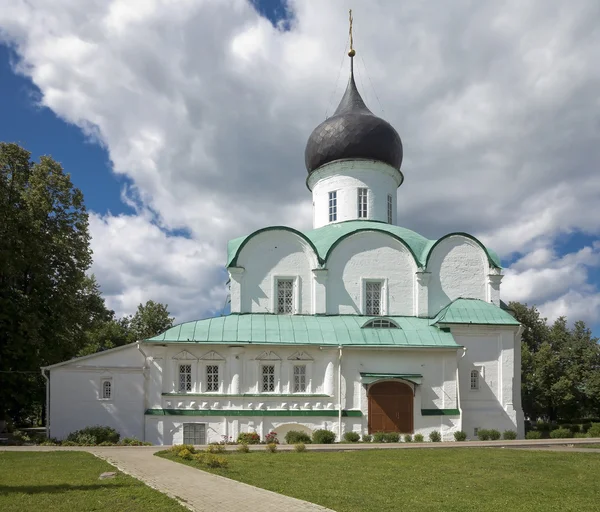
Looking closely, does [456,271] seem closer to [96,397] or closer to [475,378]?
[475,378]

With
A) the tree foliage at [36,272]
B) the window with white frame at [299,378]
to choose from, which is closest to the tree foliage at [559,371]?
the window with white frame at [299,378]

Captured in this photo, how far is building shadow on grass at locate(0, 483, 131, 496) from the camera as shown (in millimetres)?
8820

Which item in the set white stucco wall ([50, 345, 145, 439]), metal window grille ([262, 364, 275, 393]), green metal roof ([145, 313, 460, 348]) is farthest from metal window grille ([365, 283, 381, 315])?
white stucco wall ([50, 345, 145, 439])

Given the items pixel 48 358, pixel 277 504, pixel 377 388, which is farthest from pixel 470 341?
pixel 48 358

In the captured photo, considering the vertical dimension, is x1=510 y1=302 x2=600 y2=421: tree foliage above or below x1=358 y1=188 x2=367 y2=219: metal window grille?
below

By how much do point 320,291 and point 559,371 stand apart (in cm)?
1716

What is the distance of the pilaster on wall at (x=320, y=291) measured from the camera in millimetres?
21345

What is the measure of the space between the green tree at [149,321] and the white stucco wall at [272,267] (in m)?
17.6

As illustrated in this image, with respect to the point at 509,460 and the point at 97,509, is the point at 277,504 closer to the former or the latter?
the point at 97,509

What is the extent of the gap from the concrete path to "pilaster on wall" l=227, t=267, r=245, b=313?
29.4 feet

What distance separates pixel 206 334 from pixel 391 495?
11697 millimetres

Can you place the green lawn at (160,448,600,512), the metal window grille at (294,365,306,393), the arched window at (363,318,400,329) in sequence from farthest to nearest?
the arched window at (363,318,400,329), the metal window grille at (294,365,306,393), the green lawn at (160,448,600,512)

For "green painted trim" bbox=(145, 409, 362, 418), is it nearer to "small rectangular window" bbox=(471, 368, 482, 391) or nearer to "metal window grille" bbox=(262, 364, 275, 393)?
"metal window grille" bbox=(262, 364, 275, 393)

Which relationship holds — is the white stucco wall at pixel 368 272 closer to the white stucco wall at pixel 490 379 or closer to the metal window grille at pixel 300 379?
the white stucco wall at pixel 490 379
